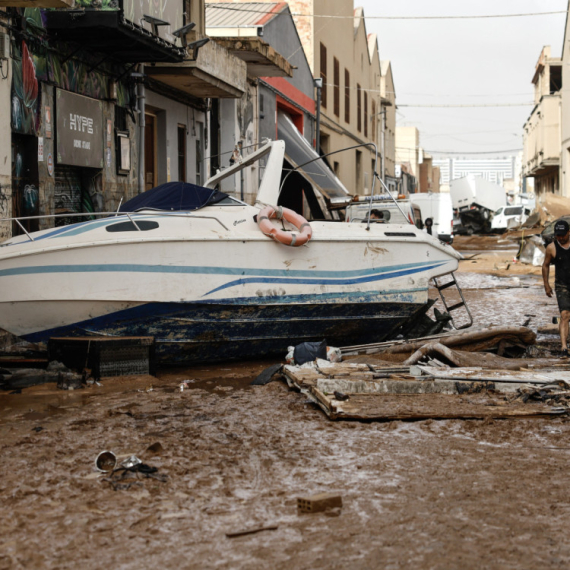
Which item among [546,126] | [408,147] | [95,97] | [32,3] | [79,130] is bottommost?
[79,130]

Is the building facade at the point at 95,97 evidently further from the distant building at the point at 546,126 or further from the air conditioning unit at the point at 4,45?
the distant building at the point at 546,126

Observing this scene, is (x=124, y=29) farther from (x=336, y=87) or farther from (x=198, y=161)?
(x=336, y=87)

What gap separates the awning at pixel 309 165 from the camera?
530 inches

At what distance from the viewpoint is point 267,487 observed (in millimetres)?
4227

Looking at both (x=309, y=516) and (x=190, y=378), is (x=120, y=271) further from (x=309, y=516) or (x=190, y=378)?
(x=309, y=516)

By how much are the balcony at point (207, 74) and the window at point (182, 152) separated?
31.4 inches

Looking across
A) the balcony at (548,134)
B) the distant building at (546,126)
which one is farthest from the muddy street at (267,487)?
the balcony at (548,134)

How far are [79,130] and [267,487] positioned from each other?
8.30 metres

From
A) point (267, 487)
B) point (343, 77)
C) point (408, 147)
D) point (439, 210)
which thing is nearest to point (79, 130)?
point (267, 487)

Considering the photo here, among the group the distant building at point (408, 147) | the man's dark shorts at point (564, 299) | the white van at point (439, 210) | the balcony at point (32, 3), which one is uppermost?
the distant building at point (408, 147)

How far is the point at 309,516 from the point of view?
149 inches

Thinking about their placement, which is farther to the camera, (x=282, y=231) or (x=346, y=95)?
(x=346, y=95)

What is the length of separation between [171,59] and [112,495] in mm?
10145

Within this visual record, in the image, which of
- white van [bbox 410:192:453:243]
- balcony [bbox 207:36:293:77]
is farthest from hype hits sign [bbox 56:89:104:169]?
white van [bbox 410:192:453:243]
